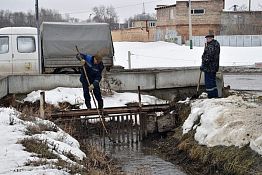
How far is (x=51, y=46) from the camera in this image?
1841cm

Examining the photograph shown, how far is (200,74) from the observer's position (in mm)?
13719

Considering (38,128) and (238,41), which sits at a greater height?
(238,41)

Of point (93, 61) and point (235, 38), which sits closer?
point (93, 61)

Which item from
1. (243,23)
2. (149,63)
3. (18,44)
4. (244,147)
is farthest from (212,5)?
(244,147)

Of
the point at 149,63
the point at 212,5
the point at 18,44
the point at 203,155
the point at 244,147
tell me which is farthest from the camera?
the point at 212,5

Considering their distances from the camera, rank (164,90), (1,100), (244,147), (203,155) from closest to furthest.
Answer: (244,147) < (203,155) < (1,100) < (164,90)

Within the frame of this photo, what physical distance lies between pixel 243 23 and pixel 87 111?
44.0 m

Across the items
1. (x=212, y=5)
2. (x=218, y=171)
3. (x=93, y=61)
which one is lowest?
(x=218, y=171)

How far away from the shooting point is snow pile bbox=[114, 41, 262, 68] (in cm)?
3403

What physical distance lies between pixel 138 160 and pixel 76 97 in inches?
161

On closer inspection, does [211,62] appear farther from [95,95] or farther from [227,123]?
[227,123]

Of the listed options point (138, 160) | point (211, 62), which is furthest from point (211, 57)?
point (138, 160)

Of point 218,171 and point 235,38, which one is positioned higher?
point 235,38

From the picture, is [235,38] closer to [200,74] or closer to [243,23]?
[243,23]
